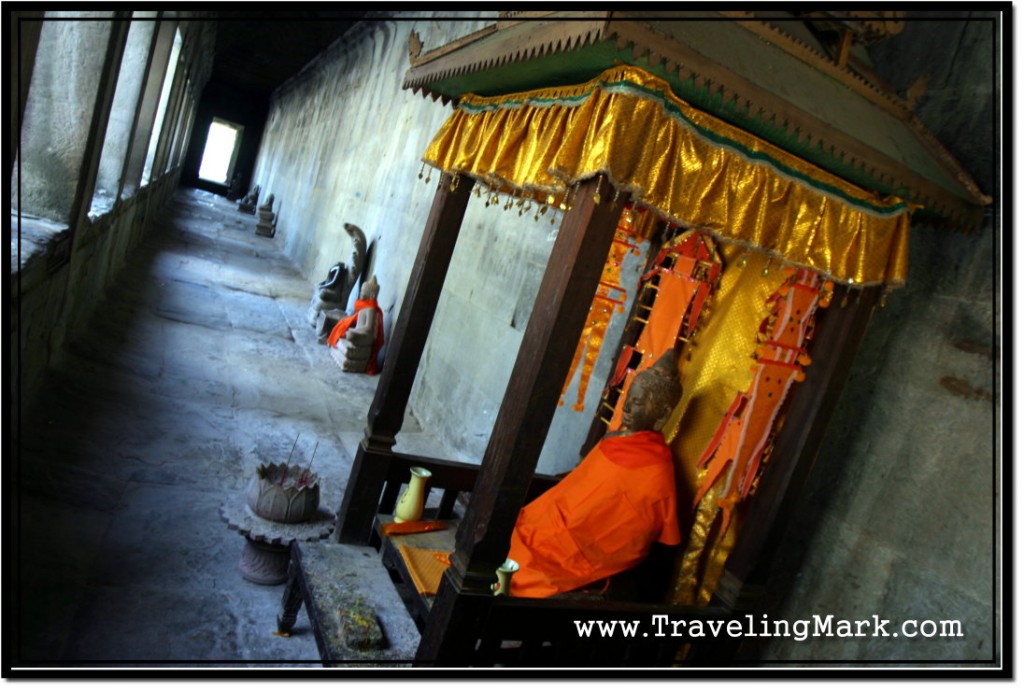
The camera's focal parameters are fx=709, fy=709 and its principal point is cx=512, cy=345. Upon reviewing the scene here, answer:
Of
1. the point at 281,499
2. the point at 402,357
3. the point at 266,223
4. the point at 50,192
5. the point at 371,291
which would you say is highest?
the point at 50,192

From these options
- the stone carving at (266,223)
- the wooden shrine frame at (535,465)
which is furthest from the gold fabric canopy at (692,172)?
the stone carving at (266,223)

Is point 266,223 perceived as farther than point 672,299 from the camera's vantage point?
Yes

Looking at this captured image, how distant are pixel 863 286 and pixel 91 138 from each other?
4.51m

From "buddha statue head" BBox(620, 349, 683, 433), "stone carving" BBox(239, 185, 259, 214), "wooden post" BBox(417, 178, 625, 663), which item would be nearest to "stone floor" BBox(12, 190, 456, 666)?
"wooden post" BBox(417, 178, 625, 663)

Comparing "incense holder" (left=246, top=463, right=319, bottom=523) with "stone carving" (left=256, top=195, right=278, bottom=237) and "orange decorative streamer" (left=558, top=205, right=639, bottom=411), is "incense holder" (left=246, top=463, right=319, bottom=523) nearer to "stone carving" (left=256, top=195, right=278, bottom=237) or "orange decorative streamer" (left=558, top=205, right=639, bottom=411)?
"orange decorative streamer" (left=558, top=205, right=639, bottom=411)

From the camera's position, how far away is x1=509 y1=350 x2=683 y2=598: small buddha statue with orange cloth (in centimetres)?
322

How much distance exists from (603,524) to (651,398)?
66 centimetres

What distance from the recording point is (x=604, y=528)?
3244 mm

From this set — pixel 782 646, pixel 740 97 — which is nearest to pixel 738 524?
pixel 782 646

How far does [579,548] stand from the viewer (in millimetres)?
3232

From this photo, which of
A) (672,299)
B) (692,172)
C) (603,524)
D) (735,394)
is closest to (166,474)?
(603,524)

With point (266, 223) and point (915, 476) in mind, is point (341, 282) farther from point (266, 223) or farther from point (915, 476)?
point (266, 223)

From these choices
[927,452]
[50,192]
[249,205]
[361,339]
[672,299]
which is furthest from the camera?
[249,205]

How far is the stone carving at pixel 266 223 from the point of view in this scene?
20.4 meters
